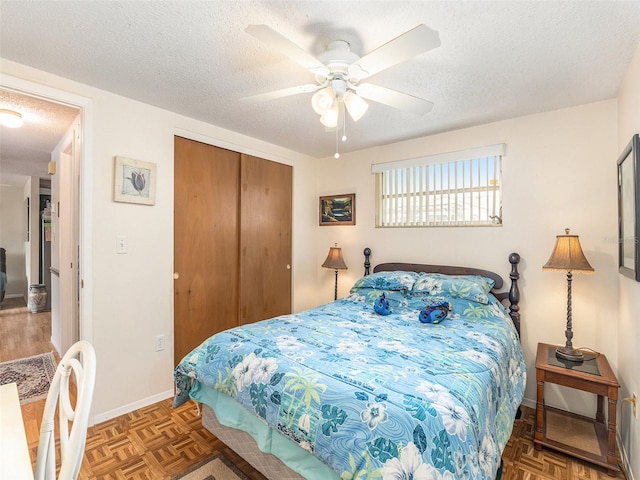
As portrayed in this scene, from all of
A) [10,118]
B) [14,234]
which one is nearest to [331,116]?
[10,118]

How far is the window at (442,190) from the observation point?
9.21ft

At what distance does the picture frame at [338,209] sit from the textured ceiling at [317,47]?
1364 mm

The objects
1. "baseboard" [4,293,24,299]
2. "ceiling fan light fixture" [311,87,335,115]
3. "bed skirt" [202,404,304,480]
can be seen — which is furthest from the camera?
"baseboard" [4,293,24,299]

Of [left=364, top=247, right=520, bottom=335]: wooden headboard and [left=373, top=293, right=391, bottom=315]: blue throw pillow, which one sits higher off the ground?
[left=364, top=247, right=520, bottom=335]: wooden headboard

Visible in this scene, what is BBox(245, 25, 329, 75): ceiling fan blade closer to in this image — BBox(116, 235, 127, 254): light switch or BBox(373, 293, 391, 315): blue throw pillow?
BBox(373, 293, 391, 315): blue throw pillow

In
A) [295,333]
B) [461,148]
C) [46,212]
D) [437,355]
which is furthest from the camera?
[46,212]

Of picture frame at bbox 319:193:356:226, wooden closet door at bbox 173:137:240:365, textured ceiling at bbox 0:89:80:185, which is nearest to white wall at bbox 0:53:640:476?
wooden closet door at bbox 173:137:240:365

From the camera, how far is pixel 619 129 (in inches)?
87.0

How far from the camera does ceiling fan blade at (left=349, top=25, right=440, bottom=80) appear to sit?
121 cm

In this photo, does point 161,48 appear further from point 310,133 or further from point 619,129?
point 619,129

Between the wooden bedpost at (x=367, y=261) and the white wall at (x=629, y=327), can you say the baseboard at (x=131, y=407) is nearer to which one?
the wooden bedpost at (x=367, y=261)

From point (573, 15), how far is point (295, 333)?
7.05ft

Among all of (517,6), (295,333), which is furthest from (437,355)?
(517,6)

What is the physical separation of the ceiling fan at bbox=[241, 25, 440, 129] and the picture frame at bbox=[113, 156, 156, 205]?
119 cm
